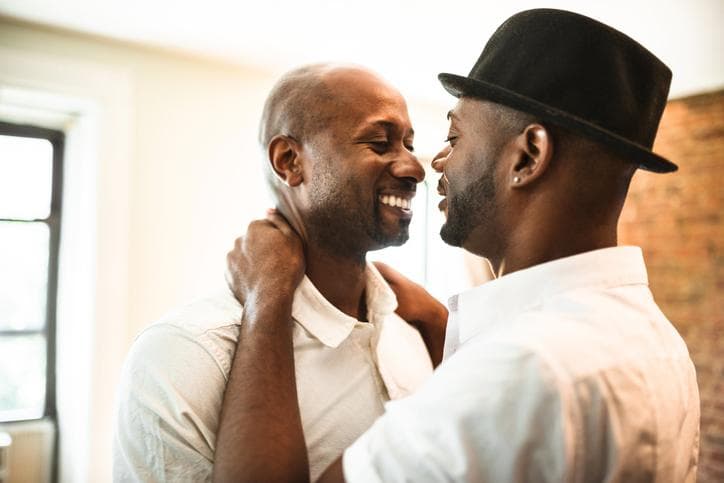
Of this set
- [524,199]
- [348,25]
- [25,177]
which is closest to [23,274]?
[25,177]

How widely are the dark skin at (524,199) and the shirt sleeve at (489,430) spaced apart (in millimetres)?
165

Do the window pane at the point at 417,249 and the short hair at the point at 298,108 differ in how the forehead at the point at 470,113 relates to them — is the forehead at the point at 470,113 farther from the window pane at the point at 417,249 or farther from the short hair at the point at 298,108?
the window pane at the point at 417,249

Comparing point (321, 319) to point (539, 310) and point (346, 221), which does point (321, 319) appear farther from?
point (539, 310)

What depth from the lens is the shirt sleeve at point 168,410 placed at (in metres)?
1.12

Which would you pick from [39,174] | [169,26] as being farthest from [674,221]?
[39,174]

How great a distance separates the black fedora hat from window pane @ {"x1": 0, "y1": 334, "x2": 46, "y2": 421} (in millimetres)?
3019

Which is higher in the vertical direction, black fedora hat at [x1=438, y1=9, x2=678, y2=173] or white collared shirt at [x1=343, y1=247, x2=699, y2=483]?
black fedora hat at [x1=438, y1=9, x2=678, y2=173]

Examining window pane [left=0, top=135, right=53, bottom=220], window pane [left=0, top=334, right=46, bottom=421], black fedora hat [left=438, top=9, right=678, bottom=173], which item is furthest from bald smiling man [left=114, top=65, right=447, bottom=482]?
window pane [left=0, top=334, right=46, bottom=421]

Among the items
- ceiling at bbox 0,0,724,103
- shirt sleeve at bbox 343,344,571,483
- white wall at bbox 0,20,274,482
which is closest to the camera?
shirt sleeve at bbox 343,344,571,483

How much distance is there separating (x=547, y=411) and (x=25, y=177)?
323 centimetres

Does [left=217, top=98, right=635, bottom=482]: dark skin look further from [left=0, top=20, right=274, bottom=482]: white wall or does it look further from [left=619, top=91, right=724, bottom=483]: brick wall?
[left=619, top=91, right=724, bottom=483]: brick wall

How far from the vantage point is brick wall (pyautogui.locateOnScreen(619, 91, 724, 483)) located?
400 centimetres

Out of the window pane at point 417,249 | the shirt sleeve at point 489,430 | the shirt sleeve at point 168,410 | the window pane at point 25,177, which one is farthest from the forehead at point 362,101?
the window pane at point 417,249

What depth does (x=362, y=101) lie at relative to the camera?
1479 mm
